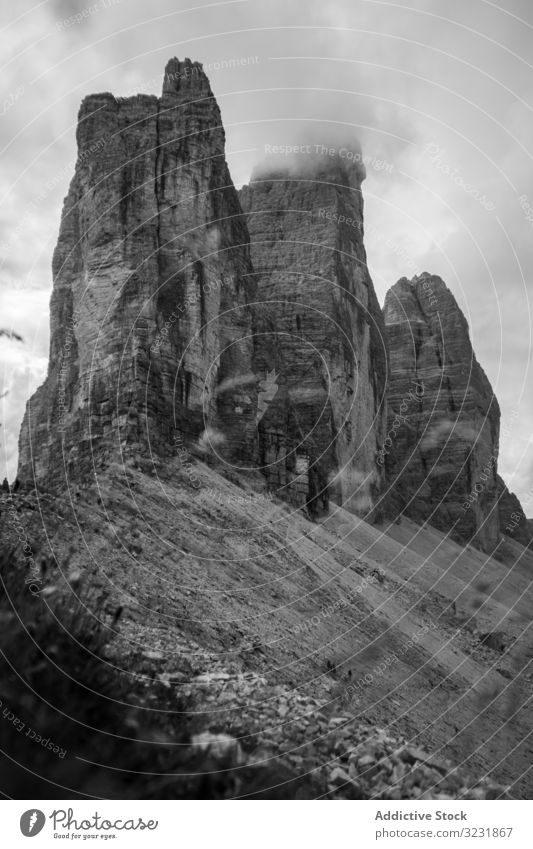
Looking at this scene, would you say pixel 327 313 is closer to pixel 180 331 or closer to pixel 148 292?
pixel 180 331

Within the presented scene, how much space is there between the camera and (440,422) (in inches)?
4252

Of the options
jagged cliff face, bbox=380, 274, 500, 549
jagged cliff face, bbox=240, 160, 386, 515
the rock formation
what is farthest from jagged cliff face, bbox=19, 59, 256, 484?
jagged cliff face, bbox=380, 274, 500, 549

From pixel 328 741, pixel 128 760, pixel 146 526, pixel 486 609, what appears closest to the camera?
pixel 128 760

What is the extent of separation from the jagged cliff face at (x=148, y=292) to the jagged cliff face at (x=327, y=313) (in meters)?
14.7

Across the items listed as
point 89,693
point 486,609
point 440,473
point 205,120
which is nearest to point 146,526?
point 89,693

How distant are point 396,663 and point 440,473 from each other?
239 ft

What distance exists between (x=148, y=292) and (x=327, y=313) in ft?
119

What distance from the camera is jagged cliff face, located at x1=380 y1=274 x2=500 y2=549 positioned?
335 feet

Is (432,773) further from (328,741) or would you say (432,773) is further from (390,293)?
(390,293)

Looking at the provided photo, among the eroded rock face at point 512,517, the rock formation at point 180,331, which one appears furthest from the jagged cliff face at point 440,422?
the rock formation at point 180,331

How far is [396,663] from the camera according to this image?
33.2 meters

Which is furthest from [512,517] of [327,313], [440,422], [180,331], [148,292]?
[148,292]

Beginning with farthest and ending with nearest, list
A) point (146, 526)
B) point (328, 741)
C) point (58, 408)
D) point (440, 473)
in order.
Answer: point (440, 473) < point (58, 408) < point (146, 526) < point (328, 741)

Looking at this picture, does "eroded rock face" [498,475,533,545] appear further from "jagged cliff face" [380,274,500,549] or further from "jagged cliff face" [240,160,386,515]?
"jagged cliff face" [240,160,386,515]
